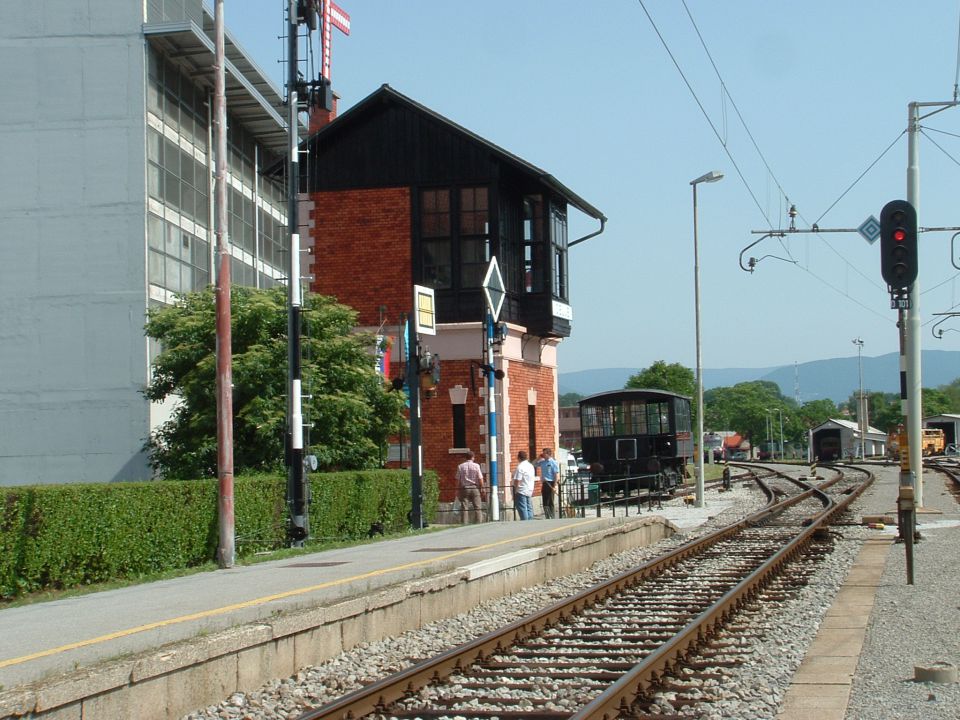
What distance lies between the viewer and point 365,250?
33.2 m

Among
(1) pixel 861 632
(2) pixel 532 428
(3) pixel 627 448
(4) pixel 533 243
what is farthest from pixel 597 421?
(1) pixel 861 632

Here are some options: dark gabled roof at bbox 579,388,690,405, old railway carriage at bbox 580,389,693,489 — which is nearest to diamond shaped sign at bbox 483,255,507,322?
old railway carriage at bbox 580,389,693,489

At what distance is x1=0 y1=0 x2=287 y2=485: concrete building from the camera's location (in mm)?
32812

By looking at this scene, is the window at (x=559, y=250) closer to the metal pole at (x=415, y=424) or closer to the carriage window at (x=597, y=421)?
the carriage window at (x=597, y=421)

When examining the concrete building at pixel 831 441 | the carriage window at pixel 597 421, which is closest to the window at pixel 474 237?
the carriage window at pixel 597 421

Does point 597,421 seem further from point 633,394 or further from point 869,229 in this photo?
point 869,229

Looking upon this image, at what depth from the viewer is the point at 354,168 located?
33562 millimetres

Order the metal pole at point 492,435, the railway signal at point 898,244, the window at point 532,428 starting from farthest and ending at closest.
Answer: the window at point 532,428, the metal pole at point 492,435, the railway signal at point 898,244

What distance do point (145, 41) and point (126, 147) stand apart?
3.05 meters

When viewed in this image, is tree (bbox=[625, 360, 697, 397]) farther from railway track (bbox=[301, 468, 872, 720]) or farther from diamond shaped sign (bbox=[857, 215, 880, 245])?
railway track (bbox=[301, 468, 872, 720])

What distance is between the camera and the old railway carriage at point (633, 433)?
40.6 meters

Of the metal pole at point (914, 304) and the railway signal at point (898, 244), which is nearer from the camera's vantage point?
the railway signal at point (898, 244)

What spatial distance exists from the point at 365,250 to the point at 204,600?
22147 millimetres

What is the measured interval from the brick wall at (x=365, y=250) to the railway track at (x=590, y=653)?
16.5 metres
